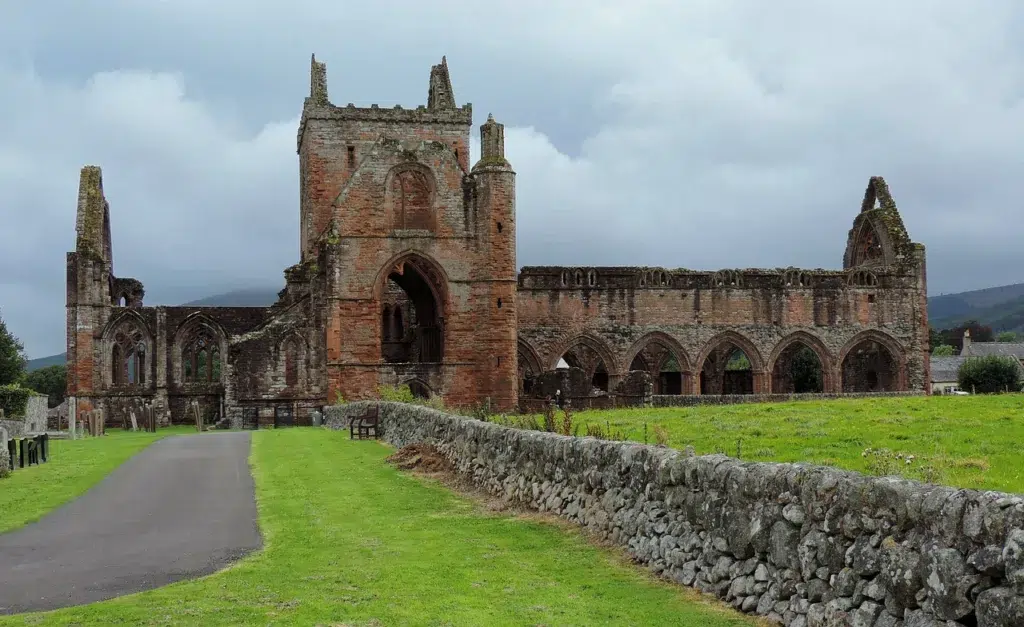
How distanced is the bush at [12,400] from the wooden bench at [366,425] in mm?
16615

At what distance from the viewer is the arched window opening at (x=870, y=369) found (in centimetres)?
5325

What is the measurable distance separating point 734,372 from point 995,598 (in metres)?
52.8

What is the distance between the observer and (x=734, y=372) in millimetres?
57906

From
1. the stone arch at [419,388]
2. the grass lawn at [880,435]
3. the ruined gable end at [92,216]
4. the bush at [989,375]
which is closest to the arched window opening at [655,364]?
the bush at [989,375]

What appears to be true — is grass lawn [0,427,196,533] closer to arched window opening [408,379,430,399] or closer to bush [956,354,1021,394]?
arched window opening [408,379,430,399]

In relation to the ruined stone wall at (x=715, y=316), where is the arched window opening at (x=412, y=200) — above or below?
above

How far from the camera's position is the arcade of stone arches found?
1945 inches

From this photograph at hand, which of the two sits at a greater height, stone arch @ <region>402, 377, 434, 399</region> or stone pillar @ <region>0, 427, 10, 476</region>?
stone arch @ <region>402, 377, 434, 399</region>

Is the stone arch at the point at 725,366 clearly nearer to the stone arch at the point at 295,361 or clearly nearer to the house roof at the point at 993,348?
the stone arch at the point at 295,361

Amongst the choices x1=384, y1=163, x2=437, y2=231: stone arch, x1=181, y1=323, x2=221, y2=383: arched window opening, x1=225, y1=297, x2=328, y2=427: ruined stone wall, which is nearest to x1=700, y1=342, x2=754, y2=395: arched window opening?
x1=384, y1=163, x2=437, y2=231: stone arch

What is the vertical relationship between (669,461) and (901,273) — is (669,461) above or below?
below

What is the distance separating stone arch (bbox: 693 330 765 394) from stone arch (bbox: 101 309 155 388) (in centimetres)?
2466

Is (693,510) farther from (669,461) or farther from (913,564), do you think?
(913,564)

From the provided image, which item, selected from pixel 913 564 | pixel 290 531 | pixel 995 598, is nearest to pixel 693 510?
pixel 913 564
